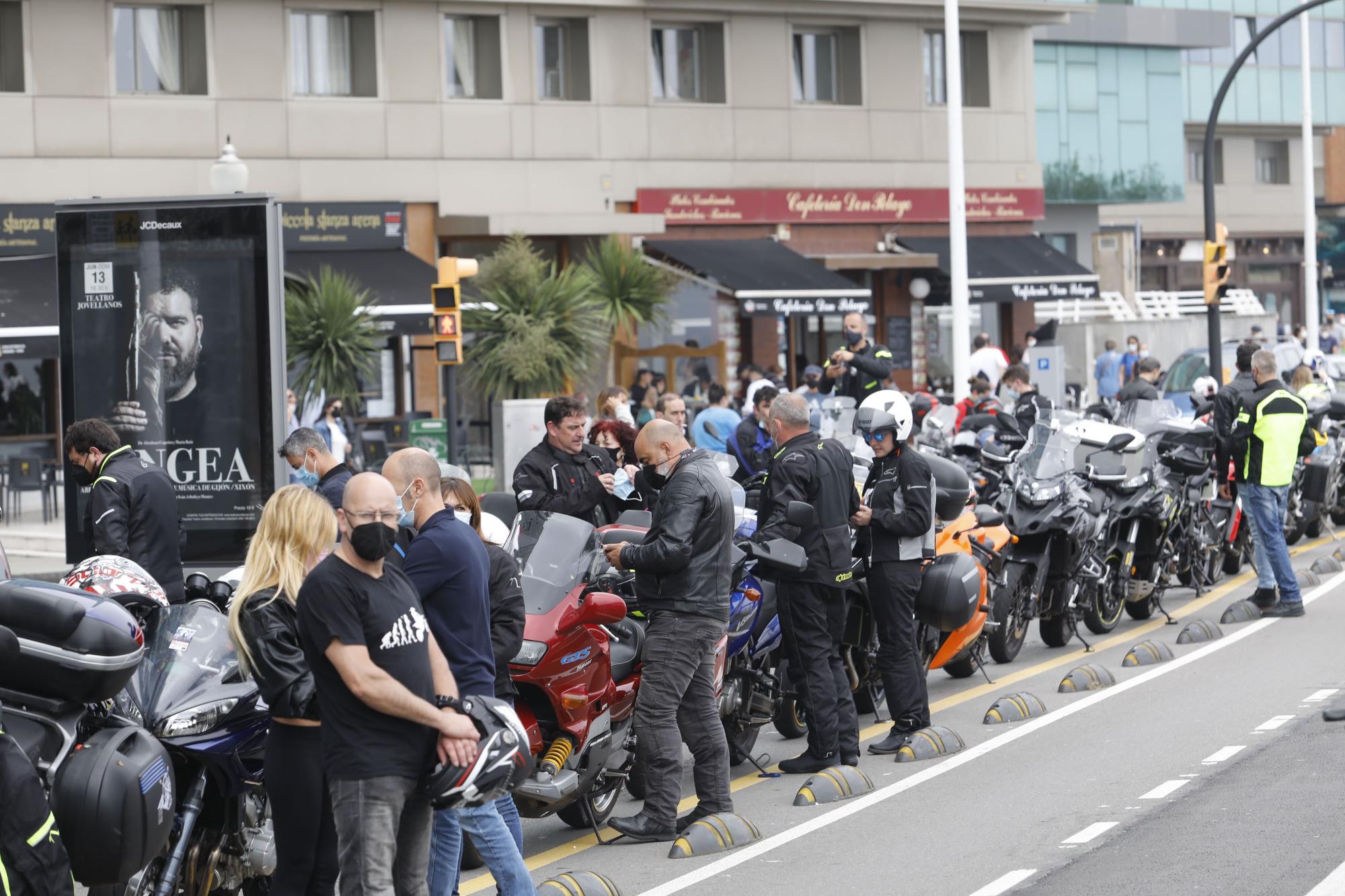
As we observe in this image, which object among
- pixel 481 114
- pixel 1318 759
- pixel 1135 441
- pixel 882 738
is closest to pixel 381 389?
pixel 481 114

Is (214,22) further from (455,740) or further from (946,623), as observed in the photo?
(455,740)

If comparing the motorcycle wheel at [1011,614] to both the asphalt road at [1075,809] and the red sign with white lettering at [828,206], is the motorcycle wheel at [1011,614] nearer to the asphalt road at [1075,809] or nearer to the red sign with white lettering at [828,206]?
the asphalt road at [1075,809]

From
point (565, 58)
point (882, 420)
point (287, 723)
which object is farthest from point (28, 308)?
point (287, 723)

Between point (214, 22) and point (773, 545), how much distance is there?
22.1 m

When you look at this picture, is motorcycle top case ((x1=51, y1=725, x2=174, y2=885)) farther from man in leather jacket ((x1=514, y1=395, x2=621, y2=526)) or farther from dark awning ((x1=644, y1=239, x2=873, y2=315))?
dark awning ((x1=644, y1=239, x2=873, y2=315))

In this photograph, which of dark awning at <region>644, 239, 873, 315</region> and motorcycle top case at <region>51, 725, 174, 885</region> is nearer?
motorcycle top case at <region>51, 725, 174, 885</region>

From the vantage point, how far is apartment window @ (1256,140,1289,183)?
6844cm

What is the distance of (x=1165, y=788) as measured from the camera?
9.38 meters

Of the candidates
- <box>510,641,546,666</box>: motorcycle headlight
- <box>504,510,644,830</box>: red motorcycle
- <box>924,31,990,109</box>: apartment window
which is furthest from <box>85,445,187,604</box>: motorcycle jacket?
<box>924,31,990,109</box>: apartment window

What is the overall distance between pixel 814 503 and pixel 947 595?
4.81 ft

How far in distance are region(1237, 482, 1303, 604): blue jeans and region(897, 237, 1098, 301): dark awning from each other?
2009 cm

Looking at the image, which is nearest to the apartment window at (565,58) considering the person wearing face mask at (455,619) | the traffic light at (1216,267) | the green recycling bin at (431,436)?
the green recycling bin at (431,436)

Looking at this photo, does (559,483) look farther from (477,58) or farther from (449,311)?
(477,58)

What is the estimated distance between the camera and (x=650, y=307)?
28.3 metres
